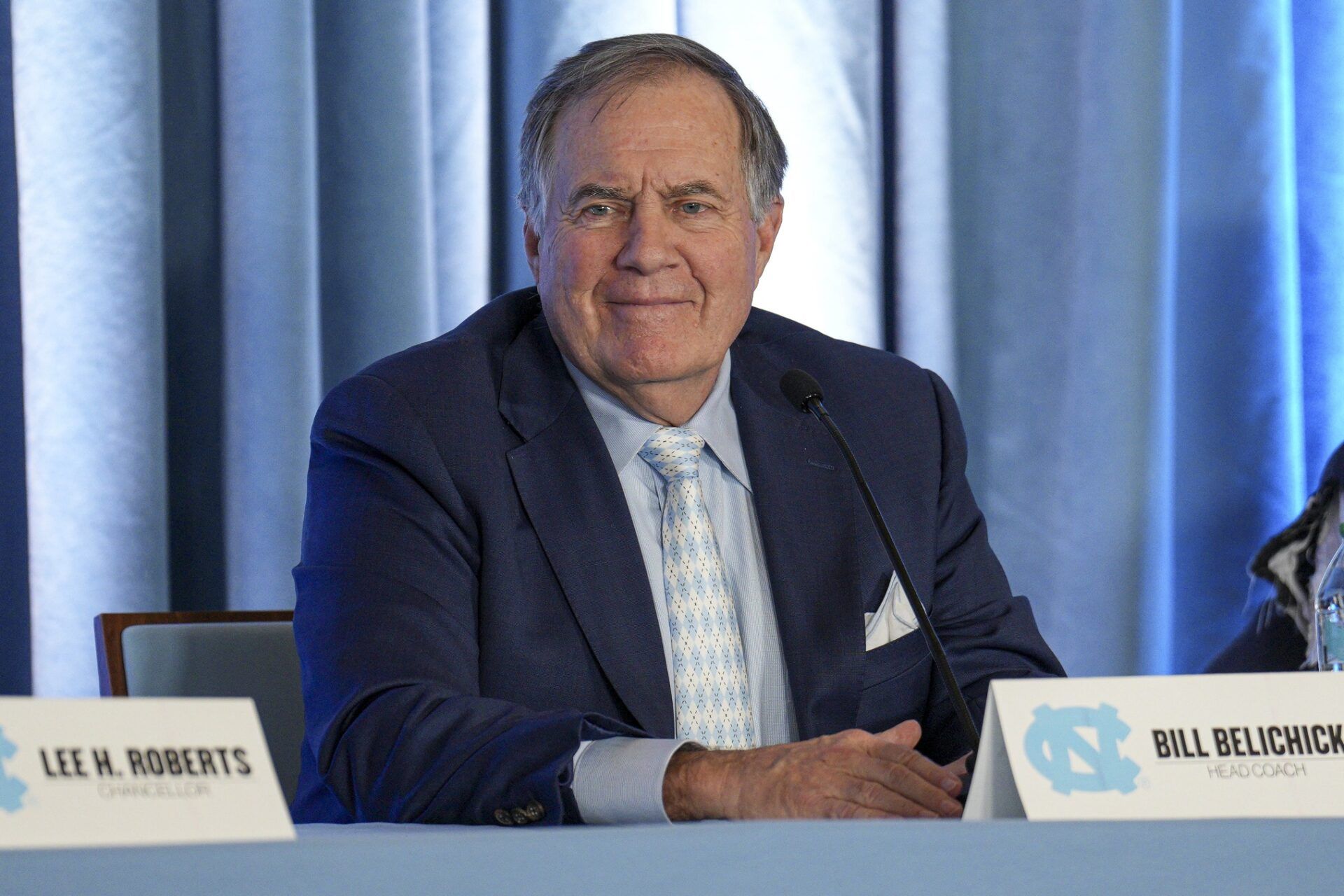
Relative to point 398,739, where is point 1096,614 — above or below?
below

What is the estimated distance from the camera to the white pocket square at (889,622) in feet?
5.24

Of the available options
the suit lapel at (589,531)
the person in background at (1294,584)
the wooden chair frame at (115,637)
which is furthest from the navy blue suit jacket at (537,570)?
the person in background at (1294,584)

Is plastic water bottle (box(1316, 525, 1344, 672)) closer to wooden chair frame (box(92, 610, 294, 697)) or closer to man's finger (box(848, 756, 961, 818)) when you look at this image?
man's finger (box(848, 756, 961, 818))

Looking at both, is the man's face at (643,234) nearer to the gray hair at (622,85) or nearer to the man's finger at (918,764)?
the gray hair at (622,85)

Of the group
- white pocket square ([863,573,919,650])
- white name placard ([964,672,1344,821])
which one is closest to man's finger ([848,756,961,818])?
white name placard ([964,672,1344,821])

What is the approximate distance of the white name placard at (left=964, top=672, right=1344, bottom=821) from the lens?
0.73m

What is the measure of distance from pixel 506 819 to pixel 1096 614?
63.6 inches

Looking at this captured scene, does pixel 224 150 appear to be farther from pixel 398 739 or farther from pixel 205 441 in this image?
pixel 398 739

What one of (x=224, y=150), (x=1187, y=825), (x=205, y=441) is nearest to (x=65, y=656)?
(x=205, y=441)

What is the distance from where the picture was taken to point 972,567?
1725mm

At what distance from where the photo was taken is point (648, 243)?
5.29 feet

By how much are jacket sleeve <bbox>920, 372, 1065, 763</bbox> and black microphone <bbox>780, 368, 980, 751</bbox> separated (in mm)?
130

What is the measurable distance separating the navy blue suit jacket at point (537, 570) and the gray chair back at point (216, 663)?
11.3 inches

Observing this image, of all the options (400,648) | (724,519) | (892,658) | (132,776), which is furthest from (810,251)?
(132,776)
